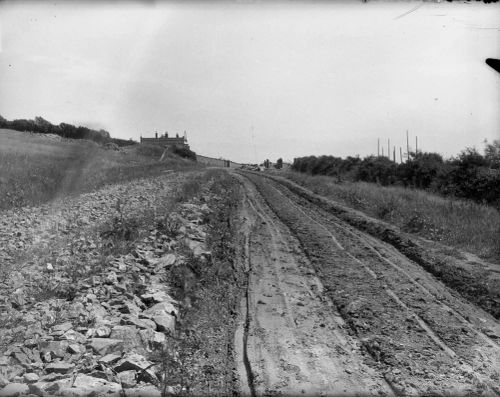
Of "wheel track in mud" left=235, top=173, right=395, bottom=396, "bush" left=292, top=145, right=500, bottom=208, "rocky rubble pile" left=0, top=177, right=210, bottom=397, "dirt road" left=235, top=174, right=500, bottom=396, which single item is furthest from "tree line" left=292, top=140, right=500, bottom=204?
"rocky rubble pile" left=0, top=177, right=210, bottom=397

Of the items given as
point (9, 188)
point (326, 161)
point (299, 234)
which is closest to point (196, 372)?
point (299, 234)

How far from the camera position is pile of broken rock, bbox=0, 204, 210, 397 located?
11.6 feet

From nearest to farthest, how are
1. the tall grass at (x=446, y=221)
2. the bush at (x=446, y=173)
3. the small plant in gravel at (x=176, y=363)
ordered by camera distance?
the small plant in gravel at (x=176, y=363) < the tall grass at (x=446, y=221) < the bush at (x=446, y=173)

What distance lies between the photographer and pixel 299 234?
1109cm

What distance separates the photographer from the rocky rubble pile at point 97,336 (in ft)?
11.7

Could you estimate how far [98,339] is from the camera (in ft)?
14.2

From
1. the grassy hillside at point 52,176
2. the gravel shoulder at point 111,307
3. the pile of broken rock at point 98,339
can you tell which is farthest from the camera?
the grassy hillside at point 52,176

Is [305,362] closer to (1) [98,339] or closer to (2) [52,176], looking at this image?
(1) [98,339]

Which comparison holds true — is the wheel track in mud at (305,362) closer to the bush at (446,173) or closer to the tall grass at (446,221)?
the tall grass at (446,221)

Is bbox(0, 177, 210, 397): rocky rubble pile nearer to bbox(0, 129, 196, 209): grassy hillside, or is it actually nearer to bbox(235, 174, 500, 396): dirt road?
bbox(235, 174, 500, 396): dirt road

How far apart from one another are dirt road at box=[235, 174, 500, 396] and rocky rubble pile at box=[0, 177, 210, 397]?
1.00 m

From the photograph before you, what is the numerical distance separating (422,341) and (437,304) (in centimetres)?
149

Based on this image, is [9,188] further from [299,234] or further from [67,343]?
[67,343]

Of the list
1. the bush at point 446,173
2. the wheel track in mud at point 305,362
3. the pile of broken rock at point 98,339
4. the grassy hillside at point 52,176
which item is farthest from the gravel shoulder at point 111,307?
the bush at point 446,173
